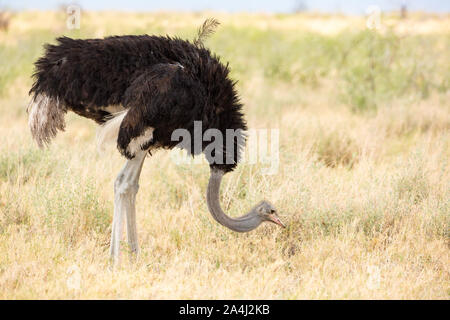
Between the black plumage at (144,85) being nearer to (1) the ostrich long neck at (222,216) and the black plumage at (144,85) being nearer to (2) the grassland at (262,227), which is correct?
(1) the ostrich long neck at (222,216)

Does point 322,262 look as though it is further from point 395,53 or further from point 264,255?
point 395,53

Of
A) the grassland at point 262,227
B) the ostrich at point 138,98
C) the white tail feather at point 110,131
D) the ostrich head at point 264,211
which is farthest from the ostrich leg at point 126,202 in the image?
the ostrich head at point 264,211

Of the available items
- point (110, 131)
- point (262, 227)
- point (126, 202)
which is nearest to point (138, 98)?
point (110, 131)

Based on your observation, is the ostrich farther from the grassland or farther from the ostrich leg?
the grassland

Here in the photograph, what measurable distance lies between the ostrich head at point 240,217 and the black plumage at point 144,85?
0.12 meters

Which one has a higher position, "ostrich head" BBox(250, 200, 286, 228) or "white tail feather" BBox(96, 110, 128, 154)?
"white tail feather" BBox(96, 110, 128, 154)

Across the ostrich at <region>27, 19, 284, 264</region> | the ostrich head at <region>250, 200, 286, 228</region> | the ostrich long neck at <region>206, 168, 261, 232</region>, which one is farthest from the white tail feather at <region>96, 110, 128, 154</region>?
the ostrich head at <region>250, 200, 286, 228</region>

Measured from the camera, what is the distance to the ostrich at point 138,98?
12.8ft

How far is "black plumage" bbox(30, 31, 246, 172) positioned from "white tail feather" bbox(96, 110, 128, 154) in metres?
0.06

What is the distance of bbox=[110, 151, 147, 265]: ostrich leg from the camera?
4281 millimetres

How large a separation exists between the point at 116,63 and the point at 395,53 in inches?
279

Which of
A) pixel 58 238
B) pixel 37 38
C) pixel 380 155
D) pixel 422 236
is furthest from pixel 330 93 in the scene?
pixel 37 38

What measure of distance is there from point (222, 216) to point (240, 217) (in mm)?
135

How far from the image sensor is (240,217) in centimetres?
426
